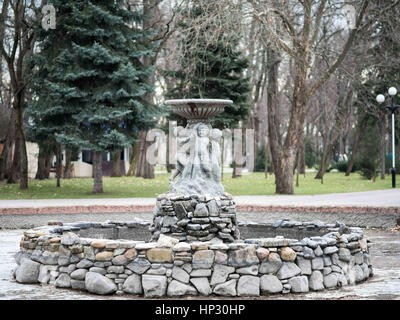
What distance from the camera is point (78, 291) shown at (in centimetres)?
873

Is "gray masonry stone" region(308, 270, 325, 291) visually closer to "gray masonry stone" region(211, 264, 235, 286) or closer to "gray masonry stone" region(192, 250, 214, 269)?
"gray masonry stone" region(211, 264, 235, 286)

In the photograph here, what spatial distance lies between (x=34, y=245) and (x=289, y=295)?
12.4 feet

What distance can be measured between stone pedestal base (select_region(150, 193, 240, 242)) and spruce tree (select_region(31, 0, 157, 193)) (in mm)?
12235

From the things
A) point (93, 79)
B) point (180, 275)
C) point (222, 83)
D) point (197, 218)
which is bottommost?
point (180, 275)

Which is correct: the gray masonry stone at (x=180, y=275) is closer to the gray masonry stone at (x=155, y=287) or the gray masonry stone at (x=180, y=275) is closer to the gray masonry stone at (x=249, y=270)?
the gray masonry stone at (x=155, y=287)

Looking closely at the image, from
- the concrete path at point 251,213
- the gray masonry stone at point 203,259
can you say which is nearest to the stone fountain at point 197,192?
the gray masonry stone at point 203,259

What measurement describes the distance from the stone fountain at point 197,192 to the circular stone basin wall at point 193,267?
1316mm

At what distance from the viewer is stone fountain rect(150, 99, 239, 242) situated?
1014 cm

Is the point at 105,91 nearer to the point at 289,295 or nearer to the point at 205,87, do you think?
the point at 205,87

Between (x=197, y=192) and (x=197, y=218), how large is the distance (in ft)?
2.60

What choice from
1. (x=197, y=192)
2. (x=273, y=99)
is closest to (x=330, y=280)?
(x=197, y=192)

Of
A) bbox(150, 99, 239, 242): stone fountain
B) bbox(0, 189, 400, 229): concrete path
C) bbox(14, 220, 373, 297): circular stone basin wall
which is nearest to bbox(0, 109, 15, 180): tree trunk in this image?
bbox(0, 189, 400, 229): concrete path

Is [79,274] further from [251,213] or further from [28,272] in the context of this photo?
[251,213]

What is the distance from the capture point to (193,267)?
8.44 meters
